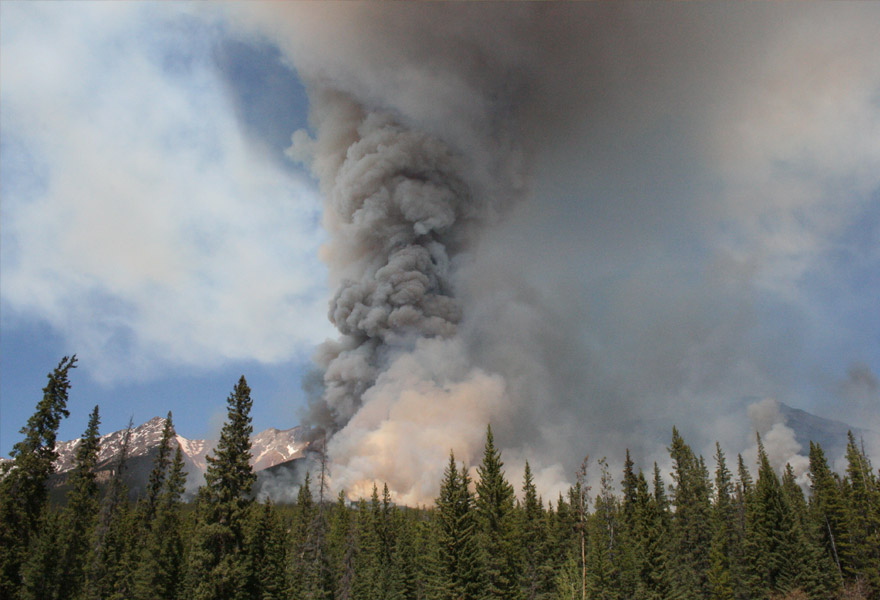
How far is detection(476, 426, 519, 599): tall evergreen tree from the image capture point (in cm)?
3794

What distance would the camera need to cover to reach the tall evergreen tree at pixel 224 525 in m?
28.6

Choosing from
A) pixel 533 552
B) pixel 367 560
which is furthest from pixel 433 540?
pixel 367 560

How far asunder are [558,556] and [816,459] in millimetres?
42175

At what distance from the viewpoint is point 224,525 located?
96.3ft

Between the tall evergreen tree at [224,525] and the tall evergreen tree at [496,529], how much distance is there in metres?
15.4

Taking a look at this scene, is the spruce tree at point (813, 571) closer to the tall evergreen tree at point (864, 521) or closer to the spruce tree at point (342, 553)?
the tall evergreen tree at point (864, 521)

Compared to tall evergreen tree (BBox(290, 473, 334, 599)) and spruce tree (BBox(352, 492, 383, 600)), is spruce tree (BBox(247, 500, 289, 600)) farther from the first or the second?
spruce tree (BBox(352, 492, 383, 600))

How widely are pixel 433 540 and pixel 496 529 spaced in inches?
492

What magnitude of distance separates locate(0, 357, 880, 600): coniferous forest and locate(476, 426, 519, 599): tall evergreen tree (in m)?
0.11

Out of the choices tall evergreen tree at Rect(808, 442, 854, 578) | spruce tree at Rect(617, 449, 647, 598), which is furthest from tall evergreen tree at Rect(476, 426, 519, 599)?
tall evergreen tree at Rect(808, 442, 854, 578)

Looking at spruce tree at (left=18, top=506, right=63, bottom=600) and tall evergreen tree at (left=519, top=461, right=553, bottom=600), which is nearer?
spruce tree at (left=18, top=506, right=63, bottom=600)

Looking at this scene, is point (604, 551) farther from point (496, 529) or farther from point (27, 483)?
point (27, 483)

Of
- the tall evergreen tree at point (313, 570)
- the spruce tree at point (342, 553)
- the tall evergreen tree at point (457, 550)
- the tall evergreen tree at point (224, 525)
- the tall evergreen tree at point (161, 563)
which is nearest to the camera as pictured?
the tall evergreen tree at point (224, 525)

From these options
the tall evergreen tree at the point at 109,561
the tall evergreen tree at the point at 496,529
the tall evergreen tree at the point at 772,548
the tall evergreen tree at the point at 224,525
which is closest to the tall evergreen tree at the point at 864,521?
the tall evergreen tree at the point at 772,548
